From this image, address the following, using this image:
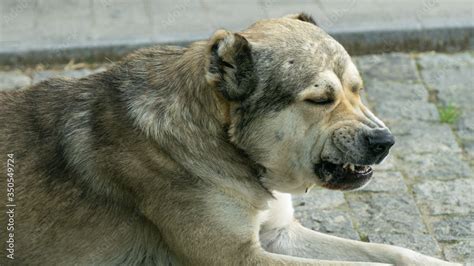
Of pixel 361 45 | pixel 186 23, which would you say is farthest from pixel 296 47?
pixel 186 23

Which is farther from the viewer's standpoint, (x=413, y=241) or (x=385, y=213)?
(x=385, y=213)

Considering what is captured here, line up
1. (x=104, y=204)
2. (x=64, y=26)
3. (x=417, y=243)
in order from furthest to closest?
1. (x=64, y=26)
2. (x=417, y=243)
3. (x=104, y=204)

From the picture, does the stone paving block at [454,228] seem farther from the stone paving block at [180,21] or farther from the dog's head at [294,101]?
the stone paving block at [180,21]

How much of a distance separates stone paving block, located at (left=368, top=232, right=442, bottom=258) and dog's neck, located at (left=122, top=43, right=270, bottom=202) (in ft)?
4.45

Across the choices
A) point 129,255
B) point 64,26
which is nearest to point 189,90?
point 129,255

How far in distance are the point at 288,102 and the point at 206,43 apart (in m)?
0.63

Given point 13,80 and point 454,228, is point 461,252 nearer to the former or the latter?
point 454,228

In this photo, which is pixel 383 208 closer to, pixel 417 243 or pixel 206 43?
pixel 417 243

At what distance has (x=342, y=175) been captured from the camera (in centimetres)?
526

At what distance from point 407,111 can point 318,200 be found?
1541 millimetres

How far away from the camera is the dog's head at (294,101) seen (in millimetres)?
4969

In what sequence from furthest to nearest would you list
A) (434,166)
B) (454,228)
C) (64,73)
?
(64,73)
(434,166)
(454,228)

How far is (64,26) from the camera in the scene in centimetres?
895

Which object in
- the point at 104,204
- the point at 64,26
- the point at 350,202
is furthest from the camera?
the point at 64,26
